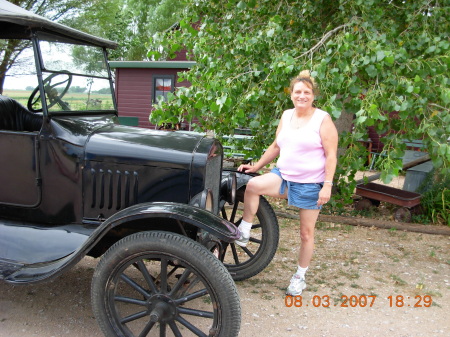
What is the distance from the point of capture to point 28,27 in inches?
115

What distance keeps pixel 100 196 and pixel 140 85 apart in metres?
12.2

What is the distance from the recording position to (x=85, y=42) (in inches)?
137

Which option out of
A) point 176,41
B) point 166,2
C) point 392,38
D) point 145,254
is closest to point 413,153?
point 392,38

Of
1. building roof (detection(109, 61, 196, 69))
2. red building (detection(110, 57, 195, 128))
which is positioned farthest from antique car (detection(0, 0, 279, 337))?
red building (detection(110, 57, 195, 128))

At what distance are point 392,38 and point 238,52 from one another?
1.50m

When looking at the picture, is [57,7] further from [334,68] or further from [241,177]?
[334,68]

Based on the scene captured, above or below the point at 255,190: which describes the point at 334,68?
above

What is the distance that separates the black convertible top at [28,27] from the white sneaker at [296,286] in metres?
2.57

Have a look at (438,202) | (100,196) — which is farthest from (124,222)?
(438,202)

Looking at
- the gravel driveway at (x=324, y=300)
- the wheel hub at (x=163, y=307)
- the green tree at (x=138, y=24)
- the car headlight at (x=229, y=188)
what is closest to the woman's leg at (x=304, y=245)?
the gravel driveway at (x=324, y=300)

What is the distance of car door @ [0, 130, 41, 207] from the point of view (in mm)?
2928

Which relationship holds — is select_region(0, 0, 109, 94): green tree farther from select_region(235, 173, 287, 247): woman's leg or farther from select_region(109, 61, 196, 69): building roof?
select_region(235, 173, 287, 247): woman's leg

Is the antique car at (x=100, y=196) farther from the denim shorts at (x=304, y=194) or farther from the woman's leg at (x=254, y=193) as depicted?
the denim shorts at (x=304, y=194)

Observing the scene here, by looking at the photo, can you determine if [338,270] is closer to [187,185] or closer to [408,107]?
[408,107]
